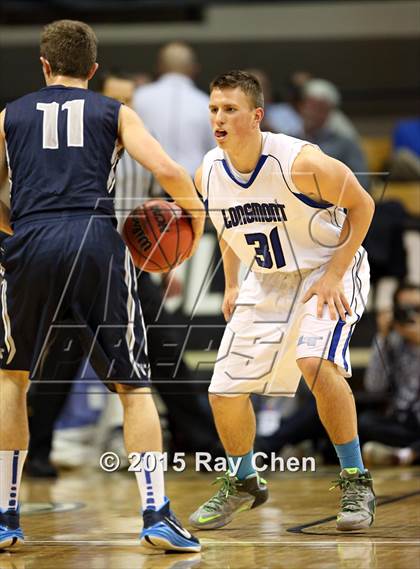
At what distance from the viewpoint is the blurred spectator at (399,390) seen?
7.68 metres

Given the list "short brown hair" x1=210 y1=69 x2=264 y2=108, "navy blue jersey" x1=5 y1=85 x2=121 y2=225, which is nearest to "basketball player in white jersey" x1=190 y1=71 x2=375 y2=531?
"short brown hair" x1=210 y1=69 x2=264 y2=108

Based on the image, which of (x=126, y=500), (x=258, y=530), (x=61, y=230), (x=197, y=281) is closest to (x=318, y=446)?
(x=197, y=281)

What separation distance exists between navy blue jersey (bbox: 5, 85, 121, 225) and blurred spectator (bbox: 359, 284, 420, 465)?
12.3 feet

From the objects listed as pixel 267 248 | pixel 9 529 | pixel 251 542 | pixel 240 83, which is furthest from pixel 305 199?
pixel 9 529

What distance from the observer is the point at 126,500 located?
6.12m

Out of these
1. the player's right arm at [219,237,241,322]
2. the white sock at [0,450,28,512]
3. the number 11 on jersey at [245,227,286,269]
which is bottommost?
the white sock at [0,450,28,512]

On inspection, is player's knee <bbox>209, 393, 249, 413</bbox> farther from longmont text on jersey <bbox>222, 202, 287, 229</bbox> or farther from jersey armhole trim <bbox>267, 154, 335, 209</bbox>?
jersey armhole trim <bbox>267, 154, 335, 209</bbox>

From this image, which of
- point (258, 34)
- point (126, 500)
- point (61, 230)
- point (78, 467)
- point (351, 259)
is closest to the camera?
point (61, 230)

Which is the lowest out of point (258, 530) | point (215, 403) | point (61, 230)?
point (258, 530)

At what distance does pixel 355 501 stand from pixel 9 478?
137 centimetres

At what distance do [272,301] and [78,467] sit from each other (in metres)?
3.50

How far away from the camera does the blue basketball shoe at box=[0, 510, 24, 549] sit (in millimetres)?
4398

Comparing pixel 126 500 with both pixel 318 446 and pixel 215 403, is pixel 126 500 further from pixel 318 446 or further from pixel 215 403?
pixel 318 446

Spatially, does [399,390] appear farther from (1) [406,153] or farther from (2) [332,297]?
(2) [332,297]
